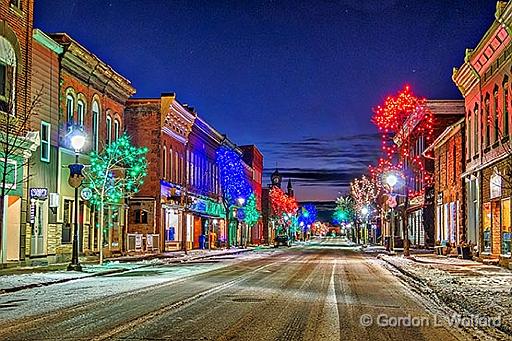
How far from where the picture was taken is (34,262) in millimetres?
34719

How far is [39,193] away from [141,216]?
22853 millimetres

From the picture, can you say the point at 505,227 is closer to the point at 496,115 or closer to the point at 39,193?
the point at 496,115

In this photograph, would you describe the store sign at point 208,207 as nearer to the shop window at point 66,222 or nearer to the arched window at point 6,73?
the shop window at point 66,222

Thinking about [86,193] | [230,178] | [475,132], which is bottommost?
[86,193]

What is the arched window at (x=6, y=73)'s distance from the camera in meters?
31.6

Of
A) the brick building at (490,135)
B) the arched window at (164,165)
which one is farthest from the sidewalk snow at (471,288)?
the arched window at (164,165)

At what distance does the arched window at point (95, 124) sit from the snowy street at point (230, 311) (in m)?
18.1

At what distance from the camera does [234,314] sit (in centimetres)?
1598

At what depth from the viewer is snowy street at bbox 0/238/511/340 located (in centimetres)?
1323

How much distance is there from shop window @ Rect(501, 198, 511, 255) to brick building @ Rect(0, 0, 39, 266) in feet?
64.7

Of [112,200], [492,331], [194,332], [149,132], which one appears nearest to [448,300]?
[492,331]

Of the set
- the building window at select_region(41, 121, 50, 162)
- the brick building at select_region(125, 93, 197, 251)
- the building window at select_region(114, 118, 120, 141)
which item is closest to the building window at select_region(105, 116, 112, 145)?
the building window at select_region(114, 118, 120, 141)

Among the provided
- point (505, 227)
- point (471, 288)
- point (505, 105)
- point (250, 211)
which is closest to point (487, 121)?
point (505, 105)

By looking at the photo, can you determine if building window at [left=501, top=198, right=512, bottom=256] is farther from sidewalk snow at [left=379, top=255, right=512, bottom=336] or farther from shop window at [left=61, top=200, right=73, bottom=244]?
shop window at [left=61, top=200, right=73, bottom=244]
